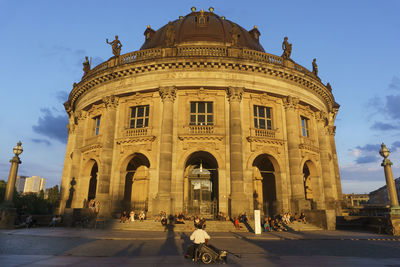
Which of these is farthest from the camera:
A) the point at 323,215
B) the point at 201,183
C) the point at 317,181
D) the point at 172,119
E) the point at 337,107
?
the point at 337,107

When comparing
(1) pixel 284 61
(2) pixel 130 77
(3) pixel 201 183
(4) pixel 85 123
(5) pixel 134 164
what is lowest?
(3) pixel 201 183

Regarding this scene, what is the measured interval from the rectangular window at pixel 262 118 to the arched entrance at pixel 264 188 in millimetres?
2851

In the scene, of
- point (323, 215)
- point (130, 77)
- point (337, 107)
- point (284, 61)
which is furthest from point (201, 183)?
point (337, 107)

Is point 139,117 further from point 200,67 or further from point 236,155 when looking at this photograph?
point 236,155

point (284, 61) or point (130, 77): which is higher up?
point (284, 61)

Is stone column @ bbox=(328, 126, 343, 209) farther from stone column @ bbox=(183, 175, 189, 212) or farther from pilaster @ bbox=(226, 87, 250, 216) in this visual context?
stone column @ bbox=(183, 175, 189, 212)

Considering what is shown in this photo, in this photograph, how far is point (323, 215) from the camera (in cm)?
1948

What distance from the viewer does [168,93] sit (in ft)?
74.9

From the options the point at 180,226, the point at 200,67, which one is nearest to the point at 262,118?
the point at 200,67

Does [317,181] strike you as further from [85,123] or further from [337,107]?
[85,123]

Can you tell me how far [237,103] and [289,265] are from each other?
656 inches

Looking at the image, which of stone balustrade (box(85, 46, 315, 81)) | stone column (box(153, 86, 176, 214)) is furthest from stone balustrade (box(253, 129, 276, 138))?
stone column (box(153, 86, 176, 214))

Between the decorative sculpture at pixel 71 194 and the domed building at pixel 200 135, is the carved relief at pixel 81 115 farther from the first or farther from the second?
the decorative sculpture at pixel 71 194

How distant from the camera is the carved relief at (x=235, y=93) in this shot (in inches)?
901
